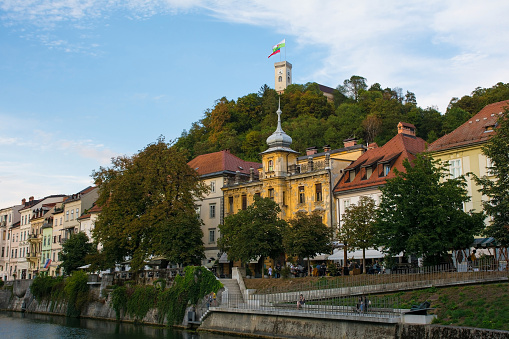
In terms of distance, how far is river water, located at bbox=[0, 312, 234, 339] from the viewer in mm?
38938

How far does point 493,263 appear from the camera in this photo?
32.4 meters

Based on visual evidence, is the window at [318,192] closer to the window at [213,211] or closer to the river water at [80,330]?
the window at [213,211]

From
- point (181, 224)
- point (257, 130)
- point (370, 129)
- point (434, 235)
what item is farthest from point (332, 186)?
point (257, 130)

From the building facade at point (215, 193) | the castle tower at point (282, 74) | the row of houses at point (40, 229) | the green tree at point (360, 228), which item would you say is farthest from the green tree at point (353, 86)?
the green tree at point (360, 228)

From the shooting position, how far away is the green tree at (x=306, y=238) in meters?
42.0

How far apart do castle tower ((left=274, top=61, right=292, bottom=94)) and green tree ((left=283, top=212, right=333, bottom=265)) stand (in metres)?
133

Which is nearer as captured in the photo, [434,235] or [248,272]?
[434,235]

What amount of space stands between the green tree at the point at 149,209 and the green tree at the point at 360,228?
13914mm

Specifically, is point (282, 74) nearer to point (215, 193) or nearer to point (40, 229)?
point (40, 229)

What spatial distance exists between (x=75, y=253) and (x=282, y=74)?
119 metres

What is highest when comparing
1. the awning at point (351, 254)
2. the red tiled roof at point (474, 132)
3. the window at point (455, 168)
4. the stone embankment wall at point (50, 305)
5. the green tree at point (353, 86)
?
the green tree at point (353, 86)

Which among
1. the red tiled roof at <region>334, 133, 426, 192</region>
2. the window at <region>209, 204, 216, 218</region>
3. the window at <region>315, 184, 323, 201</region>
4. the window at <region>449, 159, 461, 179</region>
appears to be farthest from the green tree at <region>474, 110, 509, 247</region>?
the window at <region>209, 204, 216, 218</region>

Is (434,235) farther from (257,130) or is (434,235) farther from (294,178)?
(257,130)

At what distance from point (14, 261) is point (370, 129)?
63.9 meters
